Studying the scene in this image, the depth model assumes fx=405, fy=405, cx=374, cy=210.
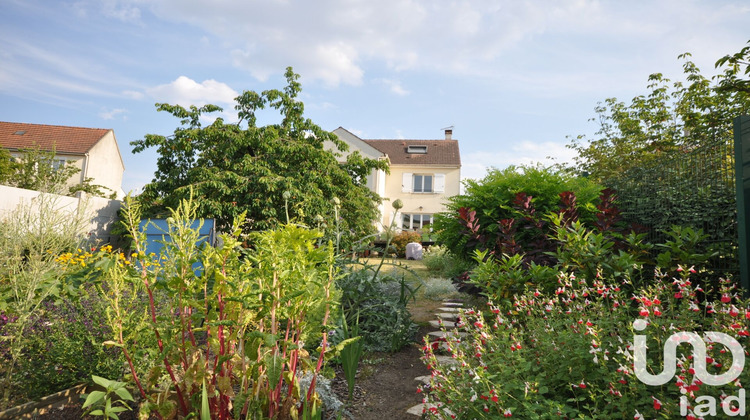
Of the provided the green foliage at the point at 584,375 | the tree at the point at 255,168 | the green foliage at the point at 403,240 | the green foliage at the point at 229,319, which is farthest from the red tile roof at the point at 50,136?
the green foliage at the point at 584,375

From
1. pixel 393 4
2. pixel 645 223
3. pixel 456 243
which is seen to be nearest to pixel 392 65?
pixel 393 4

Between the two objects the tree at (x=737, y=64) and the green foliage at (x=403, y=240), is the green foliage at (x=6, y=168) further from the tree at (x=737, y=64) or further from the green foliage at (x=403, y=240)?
the tree at (x=737, y=64)

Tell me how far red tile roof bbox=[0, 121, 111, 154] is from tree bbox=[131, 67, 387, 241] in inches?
533

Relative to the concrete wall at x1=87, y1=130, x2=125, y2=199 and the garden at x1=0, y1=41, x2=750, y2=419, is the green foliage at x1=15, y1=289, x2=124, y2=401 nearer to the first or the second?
the garden at x1=0, y1=41, x2=750, y2=419

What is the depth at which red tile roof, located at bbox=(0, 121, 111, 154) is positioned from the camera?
22547 millimetres

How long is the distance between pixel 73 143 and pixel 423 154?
20.4 m

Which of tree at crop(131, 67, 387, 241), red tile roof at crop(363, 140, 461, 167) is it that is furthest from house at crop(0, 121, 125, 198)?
red tile roof at crop(363, 140, 461, 167)

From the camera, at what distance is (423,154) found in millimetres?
25453

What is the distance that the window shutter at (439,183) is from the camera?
2434 cm

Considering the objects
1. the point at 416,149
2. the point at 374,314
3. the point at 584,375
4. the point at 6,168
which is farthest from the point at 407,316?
the point at 416,149

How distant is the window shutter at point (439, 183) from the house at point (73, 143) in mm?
18467

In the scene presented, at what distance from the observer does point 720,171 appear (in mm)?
3932

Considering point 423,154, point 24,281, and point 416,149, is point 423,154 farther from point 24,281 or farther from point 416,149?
point 24,281

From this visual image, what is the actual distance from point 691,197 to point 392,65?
385 cm
